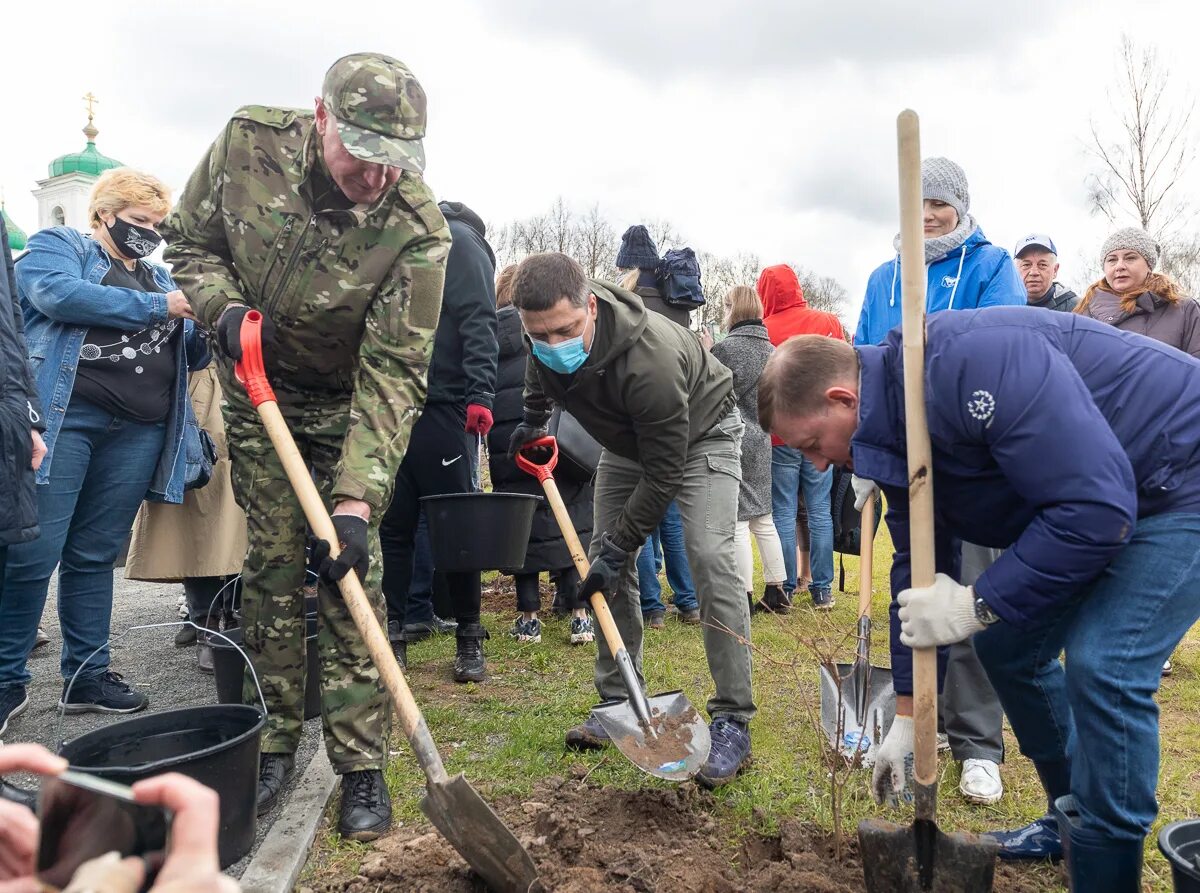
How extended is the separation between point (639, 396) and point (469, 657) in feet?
6.61

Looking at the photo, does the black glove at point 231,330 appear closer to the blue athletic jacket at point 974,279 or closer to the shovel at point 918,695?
the shovel at point 918,695

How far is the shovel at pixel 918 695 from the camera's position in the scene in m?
2.23

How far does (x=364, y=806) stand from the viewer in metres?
2.93

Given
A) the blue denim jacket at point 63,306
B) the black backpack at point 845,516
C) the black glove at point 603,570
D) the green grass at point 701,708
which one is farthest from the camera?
the black backpack at point 845,516

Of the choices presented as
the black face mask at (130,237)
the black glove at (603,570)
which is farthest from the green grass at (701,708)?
the black face mask at (130,237)

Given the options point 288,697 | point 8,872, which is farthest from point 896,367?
point 288,697

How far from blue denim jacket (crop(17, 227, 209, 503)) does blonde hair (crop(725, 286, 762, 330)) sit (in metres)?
3.68

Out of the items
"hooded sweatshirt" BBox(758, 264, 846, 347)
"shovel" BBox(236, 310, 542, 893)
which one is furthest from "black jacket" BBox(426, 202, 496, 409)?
"hooded sweatshirt" BBox(758, 264, 846, 347)

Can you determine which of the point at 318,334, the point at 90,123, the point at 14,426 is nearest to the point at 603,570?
the point at 318,334

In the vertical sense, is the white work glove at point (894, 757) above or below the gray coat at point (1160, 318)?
below

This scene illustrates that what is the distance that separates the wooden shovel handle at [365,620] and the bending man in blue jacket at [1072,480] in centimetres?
124

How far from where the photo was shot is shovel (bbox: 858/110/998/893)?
2.23 m

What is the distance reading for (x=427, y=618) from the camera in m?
5.73

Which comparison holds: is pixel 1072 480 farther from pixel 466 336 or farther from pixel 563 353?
pixel 466 336
